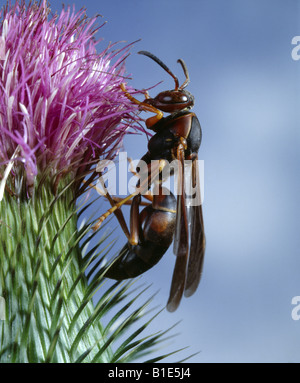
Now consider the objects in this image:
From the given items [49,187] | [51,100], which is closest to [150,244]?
[49,187]

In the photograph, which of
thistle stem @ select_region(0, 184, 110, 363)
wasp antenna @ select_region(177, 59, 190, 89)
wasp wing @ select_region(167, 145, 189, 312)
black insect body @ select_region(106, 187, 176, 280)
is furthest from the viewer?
wasp antenna @ select_region(177, 59, 190, 89)

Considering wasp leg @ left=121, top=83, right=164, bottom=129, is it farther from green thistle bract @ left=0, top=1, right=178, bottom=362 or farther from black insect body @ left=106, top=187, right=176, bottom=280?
black insect body @ left=106, top=187, right=176, bottom=280

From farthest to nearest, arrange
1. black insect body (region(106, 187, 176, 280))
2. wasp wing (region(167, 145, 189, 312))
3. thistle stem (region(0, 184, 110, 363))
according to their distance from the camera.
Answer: black insect body (region(106, 187, 176, 280))
wasp wing (region(167, 145, 189, 312))
thistle stem (region(0, 184, 110, 363))

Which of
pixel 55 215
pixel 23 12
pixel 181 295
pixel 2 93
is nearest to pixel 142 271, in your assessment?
pixel 181 295

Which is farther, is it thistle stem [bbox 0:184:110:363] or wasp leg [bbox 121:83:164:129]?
wasp leg [bbox 121:83:164:129]

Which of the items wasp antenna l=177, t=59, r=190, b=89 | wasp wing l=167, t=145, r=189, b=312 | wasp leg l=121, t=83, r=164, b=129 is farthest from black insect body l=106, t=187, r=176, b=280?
wasp antenna l=177, t=59, r=190, b=89

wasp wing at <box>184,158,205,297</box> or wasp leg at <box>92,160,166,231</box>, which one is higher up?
wasp leg at <box>92,160,166,231</box>
